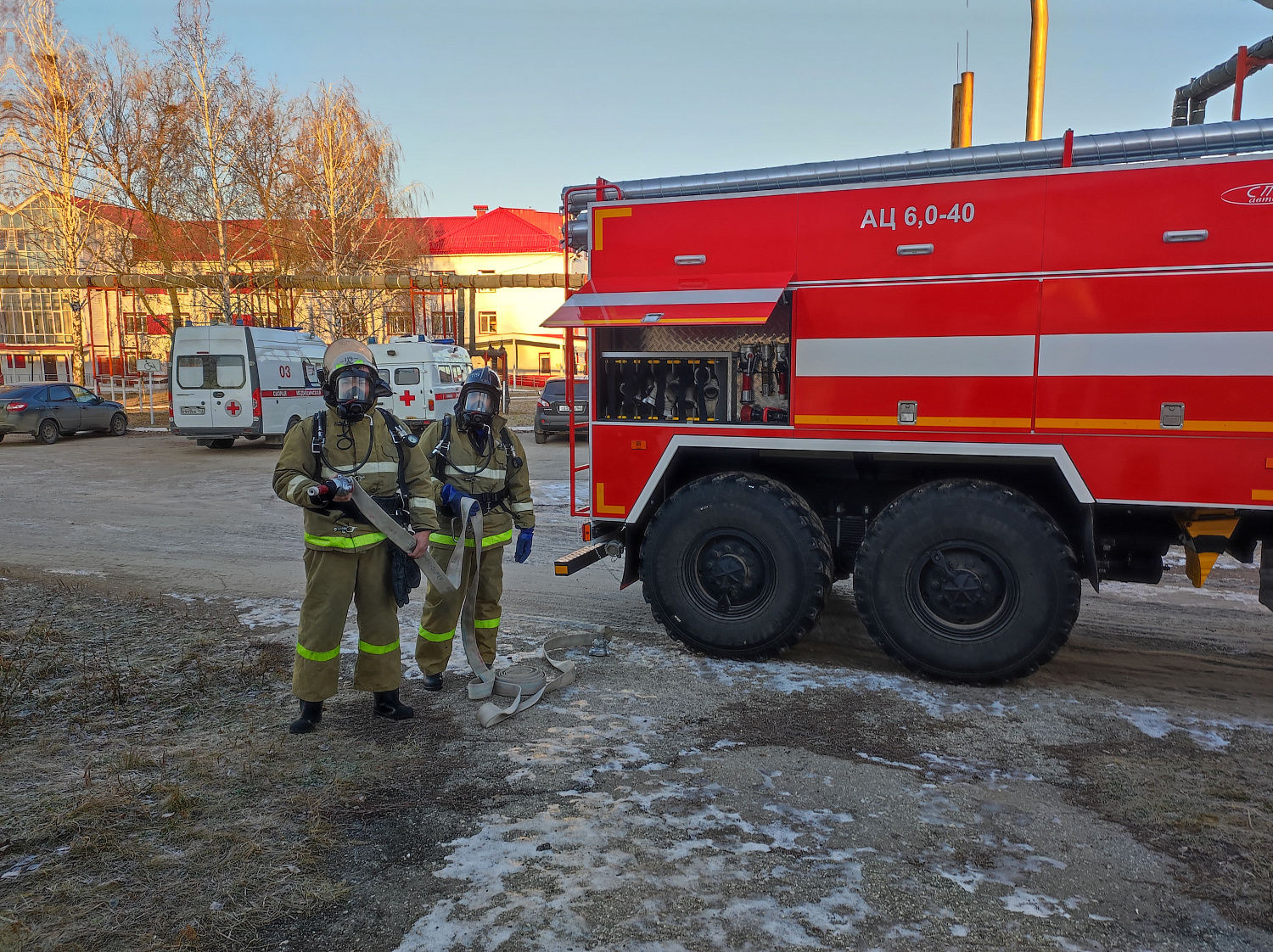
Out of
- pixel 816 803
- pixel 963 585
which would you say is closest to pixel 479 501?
pixel 816 803

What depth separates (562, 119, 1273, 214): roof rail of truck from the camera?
4785mm

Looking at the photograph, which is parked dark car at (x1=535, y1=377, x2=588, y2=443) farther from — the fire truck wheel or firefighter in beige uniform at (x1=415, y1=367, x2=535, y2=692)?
firefighter in beige uniform at (x1=415, y1=367, x2=535, y2=692)

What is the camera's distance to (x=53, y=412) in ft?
66.8

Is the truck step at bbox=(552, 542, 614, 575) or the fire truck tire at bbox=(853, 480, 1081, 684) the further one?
the truck step at bbox=(552, 542, 614, 575)

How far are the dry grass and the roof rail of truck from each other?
161 inches

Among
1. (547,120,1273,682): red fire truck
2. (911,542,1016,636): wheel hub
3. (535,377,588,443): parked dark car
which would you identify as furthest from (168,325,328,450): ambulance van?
(911,542,1016,636): wheel hub

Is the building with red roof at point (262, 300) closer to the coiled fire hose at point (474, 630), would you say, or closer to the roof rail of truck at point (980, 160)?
the roof rail of truck at point (980, 160)

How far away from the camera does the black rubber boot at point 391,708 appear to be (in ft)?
15.0

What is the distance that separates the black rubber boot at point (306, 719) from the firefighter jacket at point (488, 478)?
1.19 m

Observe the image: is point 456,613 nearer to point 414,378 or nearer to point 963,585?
point 963,585

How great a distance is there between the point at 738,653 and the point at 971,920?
106 inches

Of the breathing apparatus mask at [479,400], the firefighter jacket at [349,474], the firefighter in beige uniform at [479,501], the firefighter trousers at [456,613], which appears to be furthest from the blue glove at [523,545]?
the breathing apparatus mask at [479,400]

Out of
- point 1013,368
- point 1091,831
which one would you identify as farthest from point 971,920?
point 1013,368

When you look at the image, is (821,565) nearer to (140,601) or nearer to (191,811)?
(191,811)
